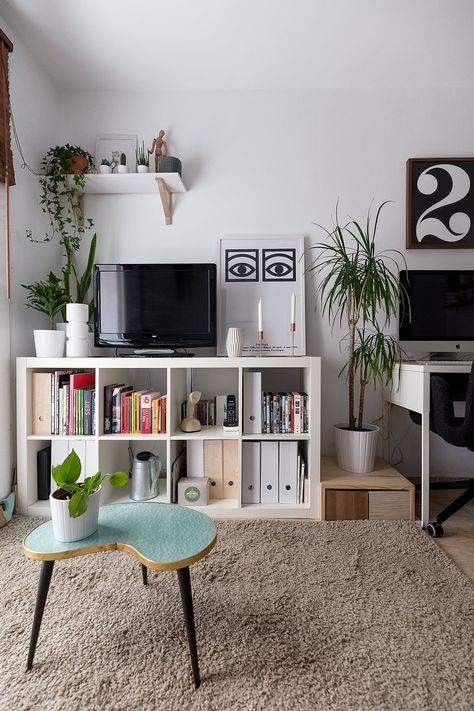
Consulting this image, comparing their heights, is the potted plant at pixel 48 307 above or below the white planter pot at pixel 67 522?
above

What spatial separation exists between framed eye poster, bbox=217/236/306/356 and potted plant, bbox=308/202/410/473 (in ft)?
0.49

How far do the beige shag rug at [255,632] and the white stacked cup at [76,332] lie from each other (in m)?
0.92

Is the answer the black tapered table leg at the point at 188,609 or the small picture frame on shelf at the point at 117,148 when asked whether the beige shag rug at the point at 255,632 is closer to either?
the black tapered table leg at the point at 188,609

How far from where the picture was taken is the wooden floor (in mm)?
1650

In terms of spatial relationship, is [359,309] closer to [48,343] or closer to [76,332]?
[76,332]

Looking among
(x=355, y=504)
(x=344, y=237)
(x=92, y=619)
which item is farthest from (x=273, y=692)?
(x=344, y=237)

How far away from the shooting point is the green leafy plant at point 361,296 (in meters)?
2.13

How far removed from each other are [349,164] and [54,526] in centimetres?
246

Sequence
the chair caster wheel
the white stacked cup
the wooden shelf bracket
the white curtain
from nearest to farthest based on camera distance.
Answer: the chair caster wheel
the white curtain
the white stacked cup
the wooden shelf bracket

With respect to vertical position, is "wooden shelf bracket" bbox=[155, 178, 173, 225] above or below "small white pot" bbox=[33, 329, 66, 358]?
above

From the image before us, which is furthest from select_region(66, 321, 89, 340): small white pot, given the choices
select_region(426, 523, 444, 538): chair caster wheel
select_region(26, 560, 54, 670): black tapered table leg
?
select_region(426, 523, 444, 538): chair caster wheel

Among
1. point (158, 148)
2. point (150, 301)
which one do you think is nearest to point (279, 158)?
point (158, 148)

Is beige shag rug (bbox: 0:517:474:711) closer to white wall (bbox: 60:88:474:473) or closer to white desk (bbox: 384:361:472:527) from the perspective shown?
white desk (bbox: 384:361:472:527)

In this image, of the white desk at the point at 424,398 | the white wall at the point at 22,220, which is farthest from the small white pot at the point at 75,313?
the white desk at the point at 424,398
